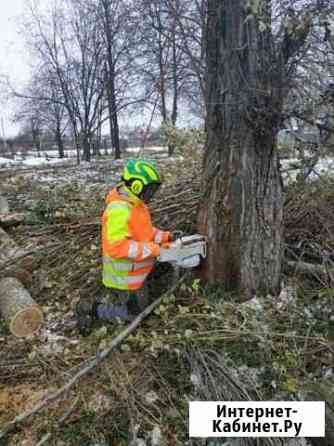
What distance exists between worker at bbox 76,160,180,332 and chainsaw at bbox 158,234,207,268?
0.09 metres

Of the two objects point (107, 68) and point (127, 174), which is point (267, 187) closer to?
point (127, 174)

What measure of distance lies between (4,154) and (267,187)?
3285 cm

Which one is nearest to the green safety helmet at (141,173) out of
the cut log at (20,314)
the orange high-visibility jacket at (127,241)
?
the orange high-visibility jacket at (127,241)

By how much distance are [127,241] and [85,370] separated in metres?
0.96

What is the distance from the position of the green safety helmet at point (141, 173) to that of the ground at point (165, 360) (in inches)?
36.5

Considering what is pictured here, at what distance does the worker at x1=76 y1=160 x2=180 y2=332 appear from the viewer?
269 cm

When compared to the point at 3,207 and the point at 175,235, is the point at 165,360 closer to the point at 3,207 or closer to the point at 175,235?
the point at 175,235

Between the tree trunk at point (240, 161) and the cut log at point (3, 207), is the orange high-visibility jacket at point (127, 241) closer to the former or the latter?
A: the tree trunk at point (240, 161)

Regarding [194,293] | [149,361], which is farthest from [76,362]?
[194,293]

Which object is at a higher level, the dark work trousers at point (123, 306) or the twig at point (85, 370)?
the dark work trousers at point (123, 306)

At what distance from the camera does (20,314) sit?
3.11m

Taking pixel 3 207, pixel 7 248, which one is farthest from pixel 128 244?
pixel 3 207

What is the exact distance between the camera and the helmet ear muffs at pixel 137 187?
2744mm

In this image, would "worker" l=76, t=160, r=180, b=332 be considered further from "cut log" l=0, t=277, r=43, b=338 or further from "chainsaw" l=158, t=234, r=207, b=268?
"cut log" l=0, t=277, r=43, b=338
